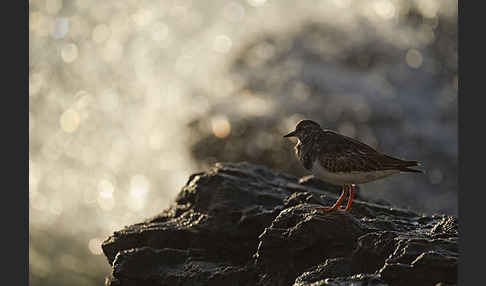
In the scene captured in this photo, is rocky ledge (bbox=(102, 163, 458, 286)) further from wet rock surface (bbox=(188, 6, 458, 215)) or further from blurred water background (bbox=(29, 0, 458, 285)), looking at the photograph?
blurred water background (bbox=(29, 0, 458, 285))

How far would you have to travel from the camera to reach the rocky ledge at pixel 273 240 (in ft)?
23.6

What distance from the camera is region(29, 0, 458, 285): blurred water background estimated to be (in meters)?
26.4

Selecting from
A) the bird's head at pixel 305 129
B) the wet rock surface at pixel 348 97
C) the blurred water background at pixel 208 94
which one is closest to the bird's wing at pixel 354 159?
the bird's head at pixel 305 129

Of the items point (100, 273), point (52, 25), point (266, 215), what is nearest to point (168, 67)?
point (52, 25)

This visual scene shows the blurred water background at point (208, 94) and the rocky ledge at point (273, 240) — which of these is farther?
the blurred water background at point (208, 94)

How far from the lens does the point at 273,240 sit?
8.59 m

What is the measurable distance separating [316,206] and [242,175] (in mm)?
2743

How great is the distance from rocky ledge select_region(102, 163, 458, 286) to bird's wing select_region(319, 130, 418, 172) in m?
0.83

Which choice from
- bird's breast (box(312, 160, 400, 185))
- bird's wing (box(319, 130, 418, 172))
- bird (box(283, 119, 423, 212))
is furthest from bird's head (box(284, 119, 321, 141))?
bird's breast (box(312, 160, 400, 185))

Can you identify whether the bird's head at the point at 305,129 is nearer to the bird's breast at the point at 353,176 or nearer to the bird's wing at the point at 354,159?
the bird's wing at the point at 354,159

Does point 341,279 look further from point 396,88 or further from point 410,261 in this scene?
point 396,88

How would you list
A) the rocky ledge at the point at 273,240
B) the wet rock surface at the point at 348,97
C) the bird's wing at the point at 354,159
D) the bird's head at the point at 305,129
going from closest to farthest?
the rocky ledge at the point at 273,240 → the bird's wing at the point at 354,159 → the bird's head at the point at 305,129 → the wet rock surface at the point at 348,97

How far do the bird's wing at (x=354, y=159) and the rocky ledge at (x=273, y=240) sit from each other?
835 mm

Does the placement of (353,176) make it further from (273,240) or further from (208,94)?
(208,94)
